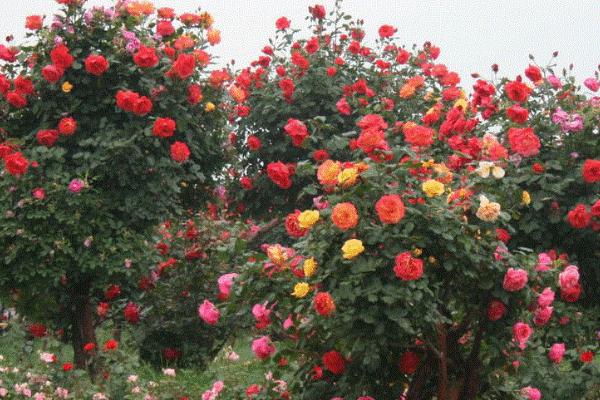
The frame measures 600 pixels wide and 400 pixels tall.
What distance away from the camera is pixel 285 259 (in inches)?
133

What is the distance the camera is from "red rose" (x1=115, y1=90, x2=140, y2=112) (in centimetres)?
531

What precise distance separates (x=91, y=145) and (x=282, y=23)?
276 centimetres

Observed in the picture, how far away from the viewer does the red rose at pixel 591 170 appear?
171 inches

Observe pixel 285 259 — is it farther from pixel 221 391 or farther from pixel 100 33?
→ pixel 100 33

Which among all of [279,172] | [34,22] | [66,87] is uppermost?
[34,22]

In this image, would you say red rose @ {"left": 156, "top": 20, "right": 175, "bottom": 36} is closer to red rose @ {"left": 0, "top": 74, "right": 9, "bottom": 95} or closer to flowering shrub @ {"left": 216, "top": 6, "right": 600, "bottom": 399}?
red rose @ {"left": 0, "top": 74, "right": 9, "bottom": 95}

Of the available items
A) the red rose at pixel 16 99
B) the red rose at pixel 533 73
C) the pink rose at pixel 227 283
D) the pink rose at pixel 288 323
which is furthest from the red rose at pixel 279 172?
the red rose at pixel 16 99

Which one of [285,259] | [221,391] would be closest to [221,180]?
[221,391]

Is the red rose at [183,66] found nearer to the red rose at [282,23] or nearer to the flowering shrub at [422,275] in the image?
the flowering shrub at [422,275]

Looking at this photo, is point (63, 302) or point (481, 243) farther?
point (63, 302)

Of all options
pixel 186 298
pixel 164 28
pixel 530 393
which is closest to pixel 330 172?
pixel 530 393

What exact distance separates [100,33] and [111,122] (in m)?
0.59

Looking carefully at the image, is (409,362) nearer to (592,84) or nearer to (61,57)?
(592,84)

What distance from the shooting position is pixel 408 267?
298 centimetres
